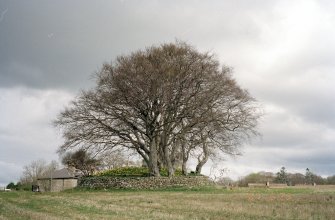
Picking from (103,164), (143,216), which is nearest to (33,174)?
(103,164)

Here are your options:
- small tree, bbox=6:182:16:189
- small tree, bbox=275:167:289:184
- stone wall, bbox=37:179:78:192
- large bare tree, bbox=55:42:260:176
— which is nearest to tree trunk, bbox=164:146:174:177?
large bare tree, bbox=55:42:260:176

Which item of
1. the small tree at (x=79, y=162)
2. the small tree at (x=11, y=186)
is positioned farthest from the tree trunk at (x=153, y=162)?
the small tree at (x=11, y=186)

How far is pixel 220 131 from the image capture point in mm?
46062

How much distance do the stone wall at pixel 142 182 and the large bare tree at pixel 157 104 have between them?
1.91 m

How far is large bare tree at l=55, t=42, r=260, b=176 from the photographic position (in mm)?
42625

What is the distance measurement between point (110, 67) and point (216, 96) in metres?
10.6

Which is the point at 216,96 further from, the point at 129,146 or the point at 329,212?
the point at 329,212

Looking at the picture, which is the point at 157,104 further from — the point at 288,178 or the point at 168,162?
the point at 288,178

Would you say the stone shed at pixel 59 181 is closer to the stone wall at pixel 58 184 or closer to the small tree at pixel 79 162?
the stone wall at pixel 58 184

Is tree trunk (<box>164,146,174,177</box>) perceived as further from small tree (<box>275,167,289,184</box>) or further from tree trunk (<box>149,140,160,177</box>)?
small tree (<box>275,167,289,184</box>)

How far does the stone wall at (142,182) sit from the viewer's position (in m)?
42.3

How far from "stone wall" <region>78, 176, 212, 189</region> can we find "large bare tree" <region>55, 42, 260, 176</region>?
1.91m

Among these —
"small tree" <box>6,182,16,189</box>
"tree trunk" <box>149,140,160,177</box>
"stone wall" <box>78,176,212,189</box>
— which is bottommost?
"small tree" <box>6,182,16,189</box>

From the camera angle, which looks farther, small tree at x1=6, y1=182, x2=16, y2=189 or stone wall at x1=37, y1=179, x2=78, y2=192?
stone wall at x1=37, y1=179, x2=78, y2=192
